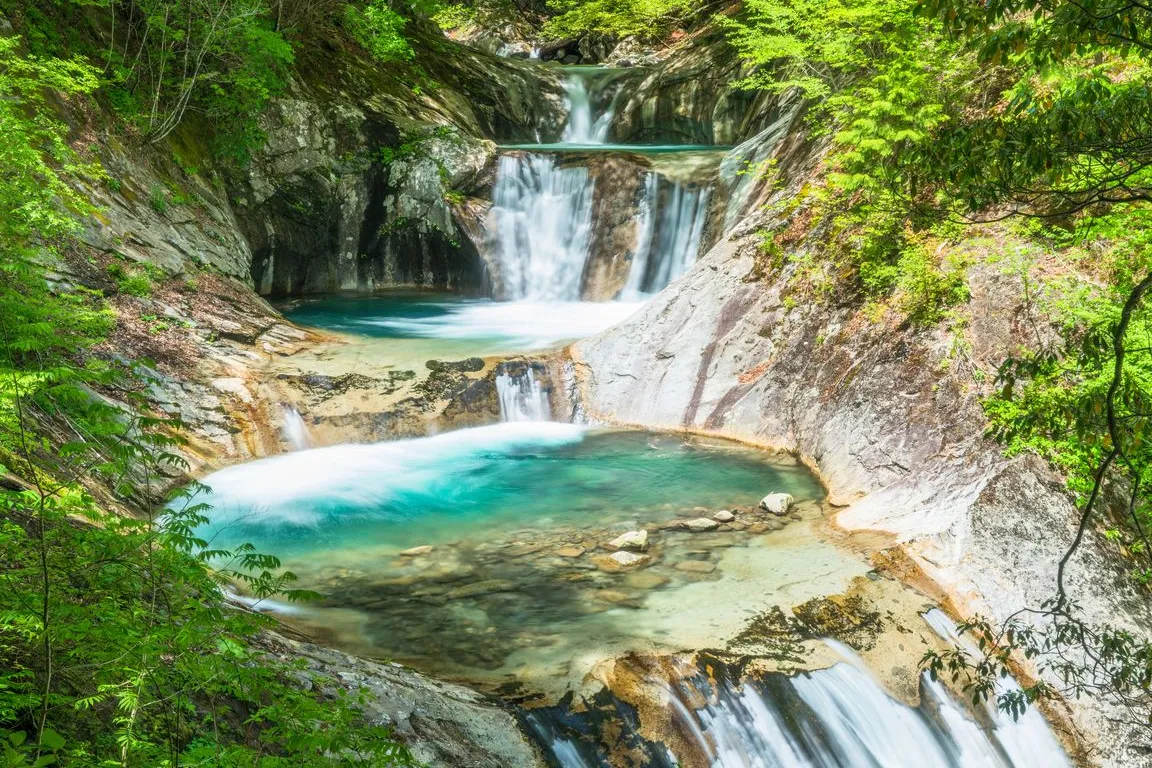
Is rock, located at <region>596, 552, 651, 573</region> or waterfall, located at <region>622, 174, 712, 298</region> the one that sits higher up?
waterfall, located at <region>622, 174, 712, 298</region>

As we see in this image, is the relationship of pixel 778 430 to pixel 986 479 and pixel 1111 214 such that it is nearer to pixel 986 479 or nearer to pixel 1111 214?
pixel 986 479

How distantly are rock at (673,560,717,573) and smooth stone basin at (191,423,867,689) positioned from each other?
0.02 metres

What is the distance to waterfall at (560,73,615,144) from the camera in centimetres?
2198

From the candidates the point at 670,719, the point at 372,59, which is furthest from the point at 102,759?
the point at 372,59

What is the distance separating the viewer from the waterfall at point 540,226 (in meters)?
16.2

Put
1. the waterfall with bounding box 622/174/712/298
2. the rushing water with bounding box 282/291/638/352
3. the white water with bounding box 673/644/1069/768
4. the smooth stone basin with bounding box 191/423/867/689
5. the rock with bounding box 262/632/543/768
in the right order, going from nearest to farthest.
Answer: the rock with bounding box 262/632/543/768, the white water with bounding box 673/644/1069/768, the smooth stone basin with bounding box 191/423/867/689, the rushing water with bounding box 282/291/638/352, the waterfall with bounding box 622/174/712/298

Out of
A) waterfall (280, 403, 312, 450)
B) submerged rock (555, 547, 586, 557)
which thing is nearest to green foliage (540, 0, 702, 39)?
waterfall (280, 403, 312, 450)

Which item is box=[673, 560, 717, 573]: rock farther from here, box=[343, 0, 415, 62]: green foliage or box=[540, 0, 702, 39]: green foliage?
box=[540, 0, 702, 39]: green foliage

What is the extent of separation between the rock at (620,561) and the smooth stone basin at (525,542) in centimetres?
2

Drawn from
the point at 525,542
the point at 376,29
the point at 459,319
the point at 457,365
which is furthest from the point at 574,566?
the point at 376,29

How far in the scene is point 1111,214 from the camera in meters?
7.32

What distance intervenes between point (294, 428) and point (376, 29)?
39.3ft

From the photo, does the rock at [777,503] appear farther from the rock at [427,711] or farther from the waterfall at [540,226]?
the waterfall at [540,226]

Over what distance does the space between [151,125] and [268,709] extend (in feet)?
38.3
